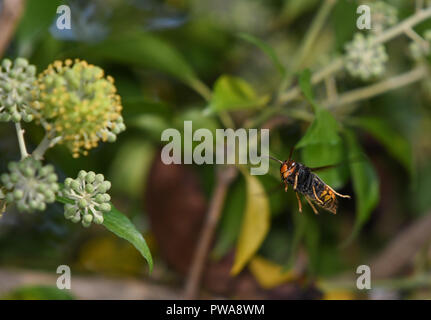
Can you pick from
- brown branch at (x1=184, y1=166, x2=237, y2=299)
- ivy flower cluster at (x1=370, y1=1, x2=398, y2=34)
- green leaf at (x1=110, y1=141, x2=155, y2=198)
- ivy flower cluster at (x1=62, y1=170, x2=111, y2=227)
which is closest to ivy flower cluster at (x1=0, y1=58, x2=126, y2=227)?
ivy flower cluster at (x1=62, y1=170, x2=111, y2=227)

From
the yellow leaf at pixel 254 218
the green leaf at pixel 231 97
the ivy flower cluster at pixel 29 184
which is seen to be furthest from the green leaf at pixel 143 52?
the ivy flower cluster at pixel 29 184

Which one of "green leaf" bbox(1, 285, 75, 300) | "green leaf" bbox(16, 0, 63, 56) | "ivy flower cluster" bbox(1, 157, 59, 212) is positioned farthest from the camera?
"green leaf" bbox(16, 0, 63, 56)

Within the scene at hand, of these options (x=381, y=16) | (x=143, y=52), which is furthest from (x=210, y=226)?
(x=381, y=16)

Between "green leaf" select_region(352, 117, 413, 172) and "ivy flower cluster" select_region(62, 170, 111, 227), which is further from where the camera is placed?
"green leaf" select_region(352, 117, 413, 172)

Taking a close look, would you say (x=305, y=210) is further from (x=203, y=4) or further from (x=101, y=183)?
(x=203, y=4)

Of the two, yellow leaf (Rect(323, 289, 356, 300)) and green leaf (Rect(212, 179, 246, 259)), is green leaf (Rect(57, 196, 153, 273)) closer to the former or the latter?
green leaf (Rect(212, 179, 246, 259))

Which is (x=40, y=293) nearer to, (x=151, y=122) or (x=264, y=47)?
(x=151, y=122)

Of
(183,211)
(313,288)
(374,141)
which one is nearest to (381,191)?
(374,141)

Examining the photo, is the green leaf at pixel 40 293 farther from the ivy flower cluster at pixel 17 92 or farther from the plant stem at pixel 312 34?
the plant stem at pixel 312 34
